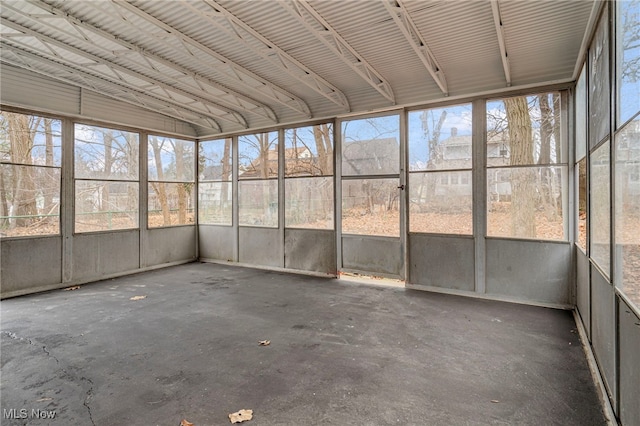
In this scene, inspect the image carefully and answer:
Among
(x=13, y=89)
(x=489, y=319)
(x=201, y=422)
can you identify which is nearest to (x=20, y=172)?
(x=13, y=89)

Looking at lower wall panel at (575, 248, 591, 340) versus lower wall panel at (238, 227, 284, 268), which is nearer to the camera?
lower wall panel at (575, 248, 591, 340)

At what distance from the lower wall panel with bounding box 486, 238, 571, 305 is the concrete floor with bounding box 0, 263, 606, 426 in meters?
0.34

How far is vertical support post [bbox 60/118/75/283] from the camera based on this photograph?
20.2 ft

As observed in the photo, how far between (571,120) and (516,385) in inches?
161

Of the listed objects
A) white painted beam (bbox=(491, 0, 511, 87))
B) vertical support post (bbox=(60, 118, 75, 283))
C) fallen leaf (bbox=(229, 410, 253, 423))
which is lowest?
fallen leaf (bbox=(229, 410, 253, 423))

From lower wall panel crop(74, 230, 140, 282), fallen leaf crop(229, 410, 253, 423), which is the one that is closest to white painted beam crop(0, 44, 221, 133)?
lower wall panel crop(74, 230, 140, 282)

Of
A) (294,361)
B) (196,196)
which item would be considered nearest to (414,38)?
(294,361)

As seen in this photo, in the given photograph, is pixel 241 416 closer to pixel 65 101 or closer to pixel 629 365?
pixel 629 365

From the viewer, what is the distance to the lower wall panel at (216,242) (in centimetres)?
844

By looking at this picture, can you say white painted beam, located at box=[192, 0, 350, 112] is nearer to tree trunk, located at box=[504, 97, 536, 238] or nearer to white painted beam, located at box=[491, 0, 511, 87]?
white painted beam, located at box=[491, 0, 511, 87]

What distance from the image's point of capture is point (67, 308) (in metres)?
4.90

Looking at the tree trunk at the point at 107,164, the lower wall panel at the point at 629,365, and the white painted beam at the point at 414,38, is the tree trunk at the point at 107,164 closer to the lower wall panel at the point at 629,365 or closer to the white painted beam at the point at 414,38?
the white painted beam at the point at 414,38

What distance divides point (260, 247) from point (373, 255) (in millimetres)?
2983

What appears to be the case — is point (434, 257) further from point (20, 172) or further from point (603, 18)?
point (20, 172)
